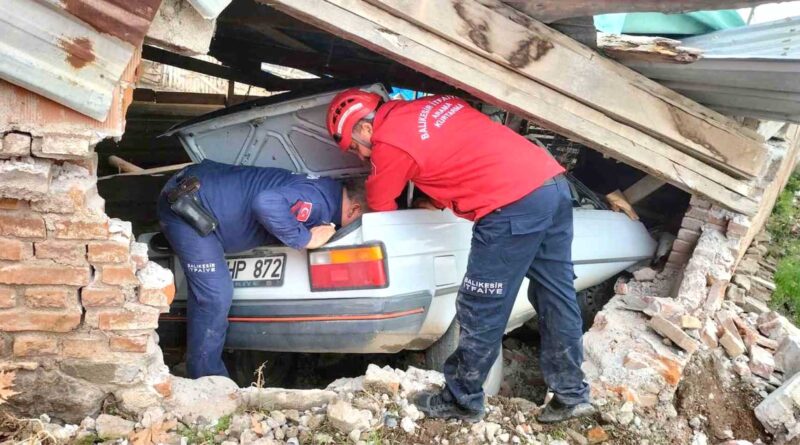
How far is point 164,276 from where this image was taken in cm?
259

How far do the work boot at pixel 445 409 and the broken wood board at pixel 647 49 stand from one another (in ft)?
6.30

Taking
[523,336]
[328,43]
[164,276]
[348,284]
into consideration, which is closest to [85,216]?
[164,276]

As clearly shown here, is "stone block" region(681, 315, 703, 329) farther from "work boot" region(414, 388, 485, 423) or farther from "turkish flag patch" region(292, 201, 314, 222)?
"turkish flag patch" region(292, 201, 314, 222)

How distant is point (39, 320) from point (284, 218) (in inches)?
45.6

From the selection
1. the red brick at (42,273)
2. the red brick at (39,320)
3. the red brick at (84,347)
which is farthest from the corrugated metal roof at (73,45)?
the red brick at (84,347)

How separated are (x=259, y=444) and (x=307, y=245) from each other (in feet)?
3.36

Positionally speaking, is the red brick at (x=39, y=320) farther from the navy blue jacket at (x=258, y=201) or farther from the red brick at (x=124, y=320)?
the navy blue jacket at (x=258, y=201)

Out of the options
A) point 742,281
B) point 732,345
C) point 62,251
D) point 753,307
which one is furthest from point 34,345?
point 742,281

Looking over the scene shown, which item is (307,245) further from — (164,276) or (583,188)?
(583,188)

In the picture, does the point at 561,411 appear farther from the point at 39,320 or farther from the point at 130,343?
the point at 39,320

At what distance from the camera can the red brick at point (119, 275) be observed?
2.46 metres

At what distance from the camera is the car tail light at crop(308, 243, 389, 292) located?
320 centimetres

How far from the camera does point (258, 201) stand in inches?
123

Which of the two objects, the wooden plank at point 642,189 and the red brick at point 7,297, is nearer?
the red brick at point 7,297
